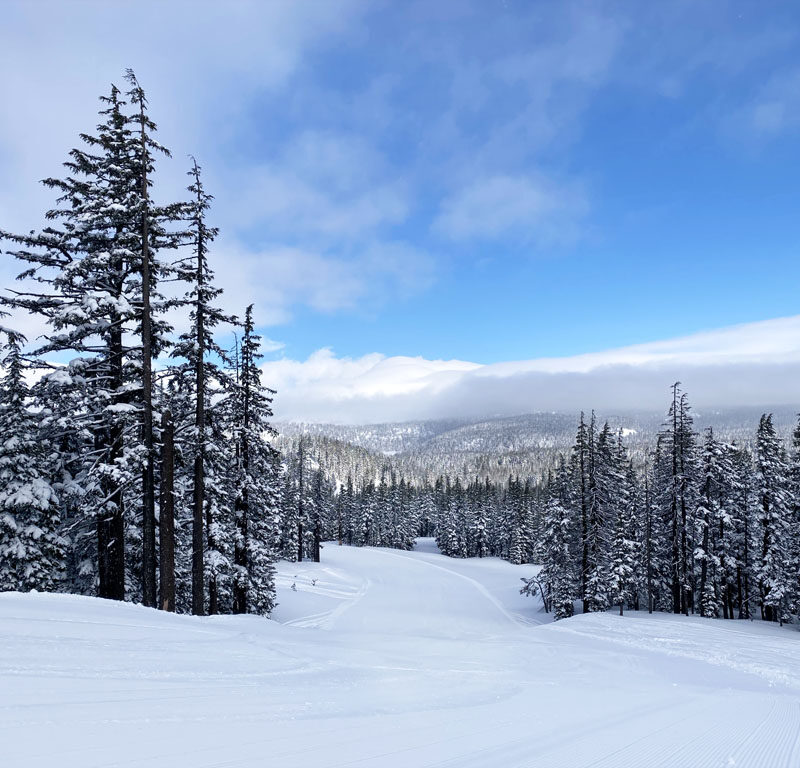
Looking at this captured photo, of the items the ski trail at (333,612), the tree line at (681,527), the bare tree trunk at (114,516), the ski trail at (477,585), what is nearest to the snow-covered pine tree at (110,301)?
the bare tree trunk at (114,516)

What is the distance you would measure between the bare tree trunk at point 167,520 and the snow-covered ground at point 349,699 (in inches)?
78.0

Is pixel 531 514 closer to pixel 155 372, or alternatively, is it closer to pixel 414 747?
pixel 155 372

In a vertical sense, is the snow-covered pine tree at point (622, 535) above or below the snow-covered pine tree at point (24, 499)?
below

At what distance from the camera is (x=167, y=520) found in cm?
1435

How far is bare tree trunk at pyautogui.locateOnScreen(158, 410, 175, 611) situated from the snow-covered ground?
78.0 inches

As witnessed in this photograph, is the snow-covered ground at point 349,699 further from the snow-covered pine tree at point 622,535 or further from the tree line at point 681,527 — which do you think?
the tree line at point 681,527

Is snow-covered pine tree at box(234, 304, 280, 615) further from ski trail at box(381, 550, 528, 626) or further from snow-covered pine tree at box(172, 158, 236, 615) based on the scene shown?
ski trail at box(381, 550, 528, 626)

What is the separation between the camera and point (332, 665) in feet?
29.8

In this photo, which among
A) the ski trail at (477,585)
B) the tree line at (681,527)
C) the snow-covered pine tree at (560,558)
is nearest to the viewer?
the tree line at (681,527)

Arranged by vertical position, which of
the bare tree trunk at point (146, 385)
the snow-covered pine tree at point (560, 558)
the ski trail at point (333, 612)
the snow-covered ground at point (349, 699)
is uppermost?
the bare tree trunk at point (146, 385)

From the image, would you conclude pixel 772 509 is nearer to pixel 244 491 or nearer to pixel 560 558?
pixel 560 558

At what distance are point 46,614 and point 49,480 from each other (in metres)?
10.3

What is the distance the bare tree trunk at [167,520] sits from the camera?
14.2 m

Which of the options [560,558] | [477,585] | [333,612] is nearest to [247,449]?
[333,612]
